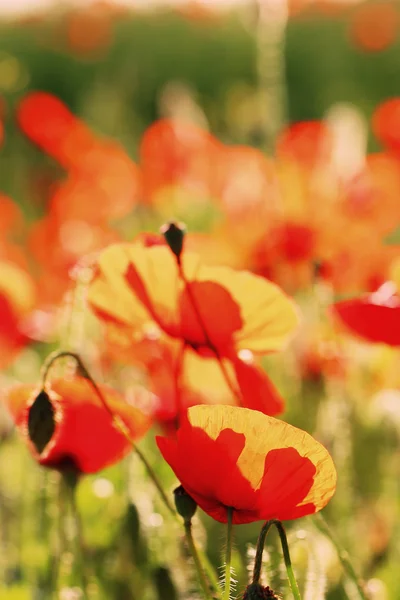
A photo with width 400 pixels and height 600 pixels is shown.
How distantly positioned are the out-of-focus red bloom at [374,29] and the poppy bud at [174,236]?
415cm

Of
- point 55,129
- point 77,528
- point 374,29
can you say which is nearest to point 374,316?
point 77,528

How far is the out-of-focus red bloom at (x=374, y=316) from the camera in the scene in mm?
917

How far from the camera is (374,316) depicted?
3.04 ft

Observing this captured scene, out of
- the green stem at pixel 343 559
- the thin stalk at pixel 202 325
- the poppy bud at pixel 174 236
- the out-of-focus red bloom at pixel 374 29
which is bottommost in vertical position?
the green stem at pixel 343 559

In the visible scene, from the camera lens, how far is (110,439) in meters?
0.97

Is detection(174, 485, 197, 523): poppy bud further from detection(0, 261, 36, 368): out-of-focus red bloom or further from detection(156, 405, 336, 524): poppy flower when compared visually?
detection(0, 261, 36, 368): out-of-focus red bloom

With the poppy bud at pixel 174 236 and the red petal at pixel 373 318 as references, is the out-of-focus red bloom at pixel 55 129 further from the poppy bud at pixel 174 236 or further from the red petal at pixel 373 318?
the poppy bud at pixel 174 236

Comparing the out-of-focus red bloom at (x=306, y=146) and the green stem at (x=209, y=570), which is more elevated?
the out-of-focus red bloom at (x=306, y=146)

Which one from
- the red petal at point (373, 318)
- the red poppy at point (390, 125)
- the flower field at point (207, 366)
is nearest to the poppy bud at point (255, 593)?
the flower field at point (207, 366)

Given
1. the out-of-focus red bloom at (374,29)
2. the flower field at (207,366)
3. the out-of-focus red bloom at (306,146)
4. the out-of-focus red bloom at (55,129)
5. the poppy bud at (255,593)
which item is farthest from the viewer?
the out-of-focus red bloom at (374,29)

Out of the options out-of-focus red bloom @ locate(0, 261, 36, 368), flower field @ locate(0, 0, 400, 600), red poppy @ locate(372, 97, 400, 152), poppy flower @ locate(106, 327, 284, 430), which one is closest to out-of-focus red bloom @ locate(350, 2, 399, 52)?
flower field @ locate(0, 0, 400, 600)

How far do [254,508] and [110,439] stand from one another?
0.90 ft

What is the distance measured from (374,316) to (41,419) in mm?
333

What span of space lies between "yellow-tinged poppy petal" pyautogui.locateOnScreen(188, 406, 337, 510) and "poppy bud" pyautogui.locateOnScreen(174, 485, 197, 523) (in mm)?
64
